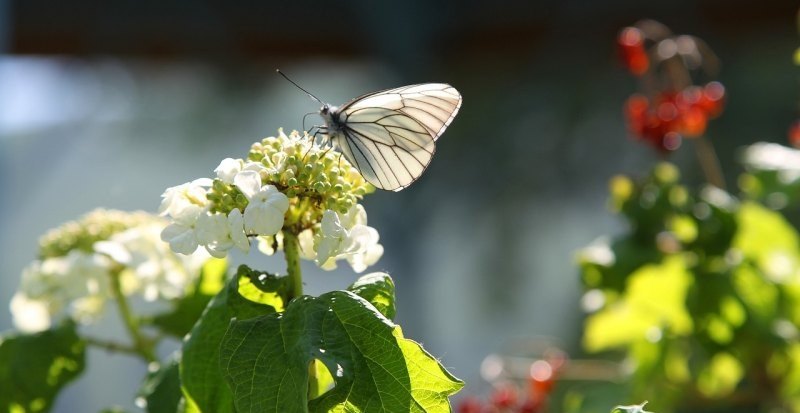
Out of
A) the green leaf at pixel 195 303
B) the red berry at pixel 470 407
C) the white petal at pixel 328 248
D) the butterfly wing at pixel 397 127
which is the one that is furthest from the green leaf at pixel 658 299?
the white petal at pixel 328 248

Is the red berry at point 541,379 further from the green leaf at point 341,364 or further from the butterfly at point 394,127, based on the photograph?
the green leaf at point 341,364

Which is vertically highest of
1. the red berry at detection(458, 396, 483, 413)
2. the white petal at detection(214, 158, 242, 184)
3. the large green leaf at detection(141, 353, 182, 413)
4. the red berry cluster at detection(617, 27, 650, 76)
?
the red berry cluster at detection(617, 27, 650, 76)

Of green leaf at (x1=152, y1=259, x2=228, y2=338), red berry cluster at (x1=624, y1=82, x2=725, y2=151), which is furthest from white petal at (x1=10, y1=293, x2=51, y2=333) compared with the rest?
red berry cluster at (x1=624, y1=82, x2=725, y2=151)

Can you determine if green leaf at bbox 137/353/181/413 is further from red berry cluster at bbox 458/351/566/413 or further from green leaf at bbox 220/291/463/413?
red berry cluster at bbox 458/351/566/413

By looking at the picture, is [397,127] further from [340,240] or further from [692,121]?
[692,121]

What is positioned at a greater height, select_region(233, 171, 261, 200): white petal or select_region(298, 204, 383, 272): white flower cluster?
select_region(233, 171, 261, 200): white petal

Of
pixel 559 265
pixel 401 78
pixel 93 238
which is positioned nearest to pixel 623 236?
pixel 93 238

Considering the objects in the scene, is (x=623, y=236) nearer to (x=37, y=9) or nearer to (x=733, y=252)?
(x=733, y=252)
